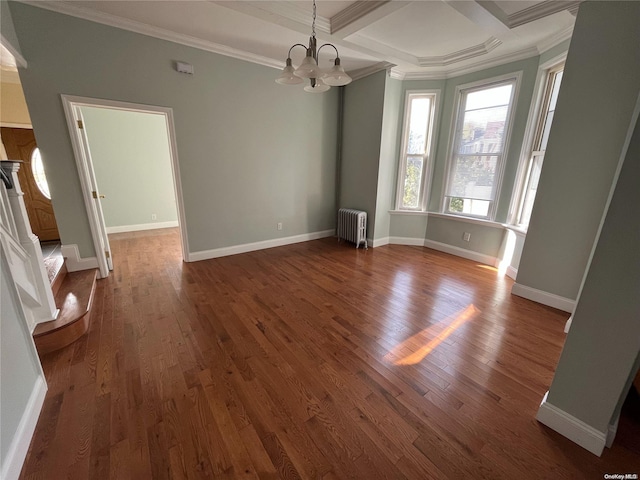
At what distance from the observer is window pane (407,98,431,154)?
14.3 ft

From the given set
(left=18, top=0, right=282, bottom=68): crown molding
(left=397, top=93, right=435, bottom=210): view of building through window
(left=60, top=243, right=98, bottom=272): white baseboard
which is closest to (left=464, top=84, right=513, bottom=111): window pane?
(left=397, top=93, right=435, bottom=210): view of building through window

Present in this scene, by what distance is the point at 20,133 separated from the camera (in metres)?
4.09

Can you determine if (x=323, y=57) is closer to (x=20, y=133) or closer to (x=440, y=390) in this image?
(x=440, y=390)

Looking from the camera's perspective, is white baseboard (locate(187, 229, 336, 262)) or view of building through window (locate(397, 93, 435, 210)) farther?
view of building through window (locate(397, 93, 435, 210))

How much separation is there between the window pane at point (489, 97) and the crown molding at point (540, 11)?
0.97m

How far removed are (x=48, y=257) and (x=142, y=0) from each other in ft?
10.6

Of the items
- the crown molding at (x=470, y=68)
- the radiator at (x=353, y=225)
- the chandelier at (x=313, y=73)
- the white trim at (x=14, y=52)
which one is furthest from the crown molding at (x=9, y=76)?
the crown molding at (x=470, y=68)

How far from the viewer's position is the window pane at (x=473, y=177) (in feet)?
12.7

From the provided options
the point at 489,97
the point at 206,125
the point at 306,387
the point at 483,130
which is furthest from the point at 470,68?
the point at 306,387

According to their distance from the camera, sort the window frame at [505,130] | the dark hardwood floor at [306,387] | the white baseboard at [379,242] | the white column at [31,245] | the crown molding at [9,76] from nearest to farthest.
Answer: the dark hardwood floor at [306,387] → the white column at [31,245] → the window frame at [505,130] → the crown molding at [9,76] → the white baseboard at [379,242]

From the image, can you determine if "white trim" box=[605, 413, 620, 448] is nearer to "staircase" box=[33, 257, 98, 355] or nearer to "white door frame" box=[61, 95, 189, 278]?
"staircase" box=[33, 257, 98, 355]

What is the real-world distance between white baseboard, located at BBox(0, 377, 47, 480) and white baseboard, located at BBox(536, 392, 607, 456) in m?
2.64

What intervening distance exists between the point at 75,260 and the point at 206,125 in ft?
7.71

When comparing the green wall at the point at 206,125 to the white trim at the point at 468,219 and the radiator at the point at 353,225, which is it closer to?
the radiator at the point at 353,225
